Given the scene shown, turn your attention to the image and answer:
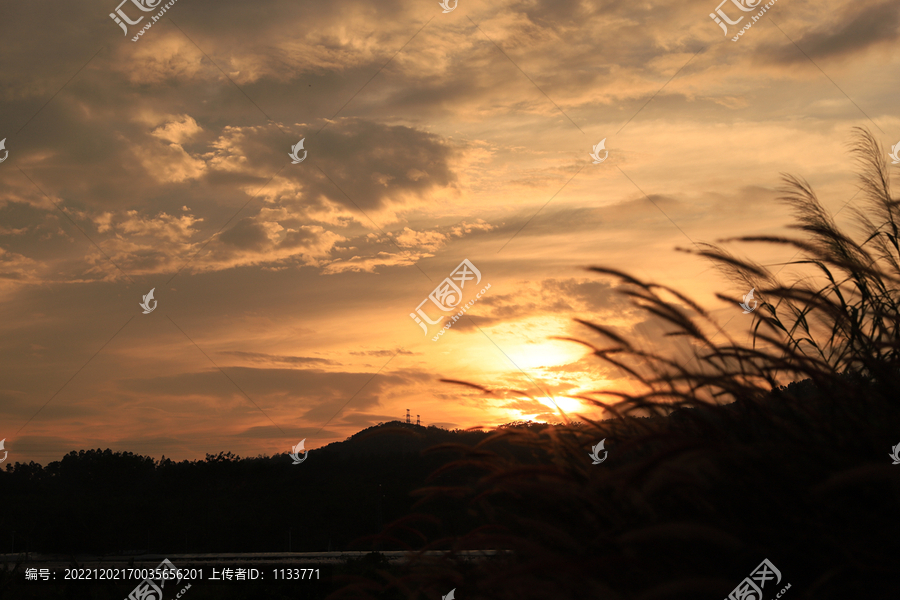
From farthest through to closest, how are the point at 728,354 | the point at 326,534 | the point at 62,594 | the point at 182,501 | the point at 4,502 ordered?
the point at 182,501 → the point at 4,502 → the point at 326,534 → the point at 62,594 → the point at 728,354

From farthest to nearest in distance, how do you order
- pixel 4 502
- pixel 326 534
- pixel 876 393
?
pixel 4 502, pixel 326 534, pixel 876 393

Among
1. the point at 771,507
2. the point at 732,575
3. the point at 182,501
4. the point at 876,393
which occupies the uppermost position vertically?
the point at 182,501

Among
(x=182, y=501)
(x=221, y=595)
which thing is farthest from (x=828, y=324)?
(x=182, y=501)

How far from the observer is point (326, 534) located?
168 feet

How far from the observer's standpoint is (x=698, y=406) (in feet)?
8.77

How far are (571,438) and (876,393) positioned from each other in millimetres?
1663

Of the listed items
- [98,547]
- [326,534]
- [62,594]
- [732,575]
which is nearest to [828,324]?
[732,575]

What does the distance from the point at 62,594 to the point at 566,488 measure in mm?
6281

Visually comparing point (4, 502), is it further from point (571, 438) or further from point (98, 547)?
point (571, 438)

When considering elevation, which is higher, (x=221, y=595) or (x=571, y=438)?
(x=571, y=438)

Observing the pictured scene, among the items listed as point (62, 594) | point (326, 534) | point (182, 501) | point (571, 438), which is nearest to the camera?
point (571, 438)

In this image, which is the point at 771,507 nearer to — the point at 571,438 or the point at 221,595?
the point at 571,438

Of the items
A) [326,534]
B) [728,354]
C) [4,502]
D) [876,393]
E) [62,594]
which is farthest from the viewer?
[4,502]

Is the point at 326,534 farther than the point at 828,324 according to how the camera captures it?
Yes
